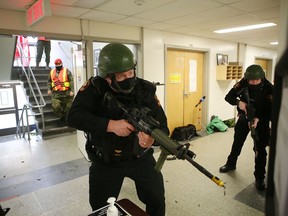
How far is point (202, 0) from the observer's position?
245cm

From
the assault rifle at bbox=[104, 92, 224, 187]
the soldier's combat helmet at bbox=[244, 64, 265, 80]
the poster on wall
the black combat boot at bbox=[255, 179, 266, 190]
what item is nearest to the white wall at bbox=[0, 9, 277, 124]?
the poster on wall

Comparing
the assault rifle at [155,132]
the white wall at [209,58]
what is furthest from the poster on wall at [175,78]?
the assault rifle at [155,132]

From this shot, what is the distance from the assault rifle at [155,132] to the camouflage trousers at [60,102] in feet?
13.3

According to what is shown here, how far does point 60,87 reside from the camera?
4965 millimetres

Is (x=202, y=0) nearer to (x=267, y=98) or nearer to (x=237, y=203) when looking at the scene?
(x=267, y=98)

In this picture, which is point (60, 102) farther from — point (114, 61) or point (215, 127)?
point (114, 61)

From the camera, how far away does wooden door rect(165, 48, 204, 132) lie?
4609 millimetres

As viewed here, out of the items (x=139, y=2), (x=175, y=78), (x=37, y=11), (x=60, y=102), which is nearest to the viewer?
(x=37, y=11)

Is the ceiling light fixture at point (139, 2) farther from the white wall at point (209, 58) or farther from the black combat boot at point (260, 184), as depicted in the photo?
the black combat boot at point (260, 184)

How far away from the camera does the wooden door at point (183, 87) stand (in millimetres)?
4609

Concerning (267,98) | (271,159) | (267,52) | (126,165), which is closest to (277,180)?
(271,159)

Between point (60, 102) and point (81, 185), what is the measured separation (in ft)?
9.22

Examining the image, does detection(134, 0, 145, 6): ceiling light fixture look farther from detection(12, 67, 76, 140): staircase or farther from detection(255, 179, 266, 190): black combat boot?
detection(12, 67, 76, 140): staircase

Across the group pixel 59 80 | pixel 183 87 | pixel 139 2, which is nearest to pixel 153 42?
pixel 183 87
